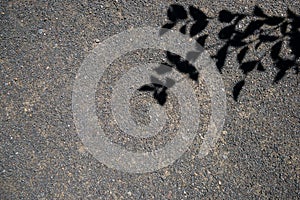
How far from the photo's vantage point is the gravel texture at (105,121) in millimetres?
3338

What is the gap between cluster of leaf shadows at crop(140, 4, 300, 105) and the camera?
3.44m

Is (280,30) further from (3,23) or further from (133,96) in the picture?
(3,23)

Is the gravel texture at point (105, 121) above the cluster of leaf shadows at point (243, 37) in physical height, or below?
below

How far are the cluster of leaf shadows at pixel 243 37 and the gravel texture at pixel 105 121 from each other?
2.2 inches

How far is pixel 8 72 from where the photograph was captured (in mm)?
3404

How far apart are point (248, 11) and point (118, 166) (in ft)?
5.45

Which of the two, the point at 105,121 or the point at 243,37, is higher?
the point at 243,37

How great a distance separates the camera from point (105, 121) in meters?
3.38

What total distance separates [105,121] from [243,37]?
52.1 inches

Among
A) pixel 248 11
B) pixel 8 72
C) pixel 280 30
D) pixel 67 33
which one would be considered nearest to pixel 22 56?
A: pixel 8 72

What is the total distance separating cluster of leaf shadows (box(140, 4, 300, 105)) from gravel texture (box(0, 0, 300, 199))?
0.18ft

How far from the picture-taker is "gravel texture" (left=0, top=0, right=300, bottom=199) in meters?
3.34

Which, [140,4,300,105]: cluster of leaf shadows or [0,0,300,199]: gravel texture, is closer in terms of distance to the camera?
[0,0,300,199]: gravel texture

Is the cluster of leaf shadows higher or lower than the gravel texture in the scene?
higher
